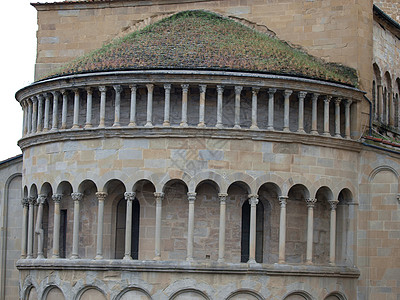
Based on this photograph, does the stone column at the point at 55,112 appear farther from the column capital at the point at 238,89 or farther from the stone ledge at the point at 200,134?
the column capital at the point at 238,89

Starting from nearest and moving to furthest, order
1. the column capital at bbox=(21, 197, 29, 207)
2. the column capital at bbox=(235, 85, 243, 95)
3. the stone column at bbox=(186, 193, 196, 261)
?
the stone column at bbox=(186, 193, 196, 261) → the column capital at bbox=(235, 85, 243, 95) → the column capital at bbox=(21, 197, 29, 207)

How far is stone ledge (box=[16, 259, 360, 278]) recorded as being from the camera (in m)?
29.0

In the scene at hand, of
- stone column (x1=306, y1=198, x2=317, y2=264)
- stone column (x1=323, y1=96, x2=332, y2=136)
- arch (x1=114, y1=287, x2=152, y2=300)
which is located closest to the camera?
arch (x1=114, y1=287, x2=152, y2=300)

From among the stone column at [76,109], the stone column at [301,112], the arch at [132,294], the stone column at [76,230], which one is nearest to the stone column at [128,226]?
the arch at [132,294]

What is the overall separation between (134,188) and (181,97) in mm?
3141

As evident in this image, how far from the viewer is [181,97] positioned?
30.2m

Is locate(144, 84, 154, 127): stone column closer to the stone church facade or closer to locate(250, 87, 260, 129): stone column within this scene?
the stone church facade

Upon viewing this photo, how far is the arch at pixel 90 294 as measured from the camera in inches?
1176

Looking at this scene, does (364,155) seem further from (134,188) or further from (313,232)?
(134,188)

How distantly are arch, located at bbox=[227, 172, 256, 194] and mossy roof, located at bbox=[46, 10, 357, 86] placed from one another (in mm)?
3207

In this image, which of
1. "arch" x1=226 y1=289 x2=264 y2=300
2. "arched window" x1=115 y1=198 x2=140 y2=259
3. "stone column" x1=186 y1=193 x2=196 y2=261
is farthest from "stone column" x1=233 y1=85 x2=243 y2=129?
"arch" x1=226 y1=289 x2=264 y2=300

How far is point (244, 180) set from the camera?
2962 cm

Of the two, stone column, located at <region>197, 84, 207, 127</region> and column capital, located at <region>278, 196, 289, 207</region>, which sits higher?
stone column, located at <region>197, 84, 207, 127</region>

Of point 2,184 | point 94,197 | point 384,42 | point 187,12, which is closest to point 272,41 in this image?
point 187,12
